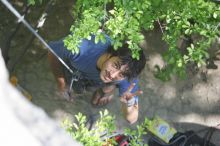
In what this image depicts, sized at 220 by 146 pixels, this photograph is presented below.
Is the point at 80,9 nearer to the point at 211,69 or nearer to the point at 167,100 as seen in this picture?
the point at 167,100

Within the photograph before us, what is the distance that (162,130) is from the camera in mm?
4863

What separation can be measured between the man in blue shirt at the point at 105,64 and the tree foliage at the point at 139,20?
326 mm

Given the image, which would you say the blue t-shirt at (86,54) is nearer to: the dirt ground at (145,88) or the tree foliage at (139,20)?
the tree foliage at (139,20)

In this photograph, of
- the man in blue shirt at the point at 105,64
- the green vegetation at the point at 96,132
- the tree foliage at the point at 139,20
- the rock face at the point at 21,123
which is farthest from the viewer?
the man in blue shirt at the point at 105,64

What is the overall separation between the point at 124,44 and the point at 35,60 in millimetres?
1949

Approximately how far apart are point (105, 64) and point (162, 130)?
76.8 inches

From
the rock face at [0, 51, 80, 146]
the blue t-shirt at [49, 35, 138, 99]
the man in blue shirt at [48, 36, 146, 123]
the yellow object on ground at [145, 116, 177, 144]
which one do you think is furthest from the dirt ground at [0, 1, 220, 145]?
the rock face at [0, 51, 80, 146]

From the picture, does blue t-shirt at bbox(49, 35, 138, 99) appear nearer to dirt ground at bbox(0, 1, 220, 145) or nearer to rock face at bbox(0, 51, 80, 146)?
dirt ground at bbox(0, 1, 220, 145)

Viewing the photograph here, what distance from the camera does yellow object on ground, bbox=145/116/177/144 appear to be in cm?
479

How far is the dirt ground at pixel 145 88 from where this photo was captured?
478cm

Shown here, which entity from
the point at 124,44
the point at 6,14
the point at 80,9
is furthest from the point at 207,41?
the point at 6,14

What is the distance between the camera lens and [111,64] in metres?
3.14

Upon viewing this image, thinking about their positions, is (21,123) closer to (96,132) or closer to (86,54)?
(96,132)

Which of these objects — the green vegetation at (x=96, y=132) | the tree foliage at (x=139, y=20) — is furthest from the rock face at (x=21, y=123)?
the tree foliage at (x=139, y=20)
